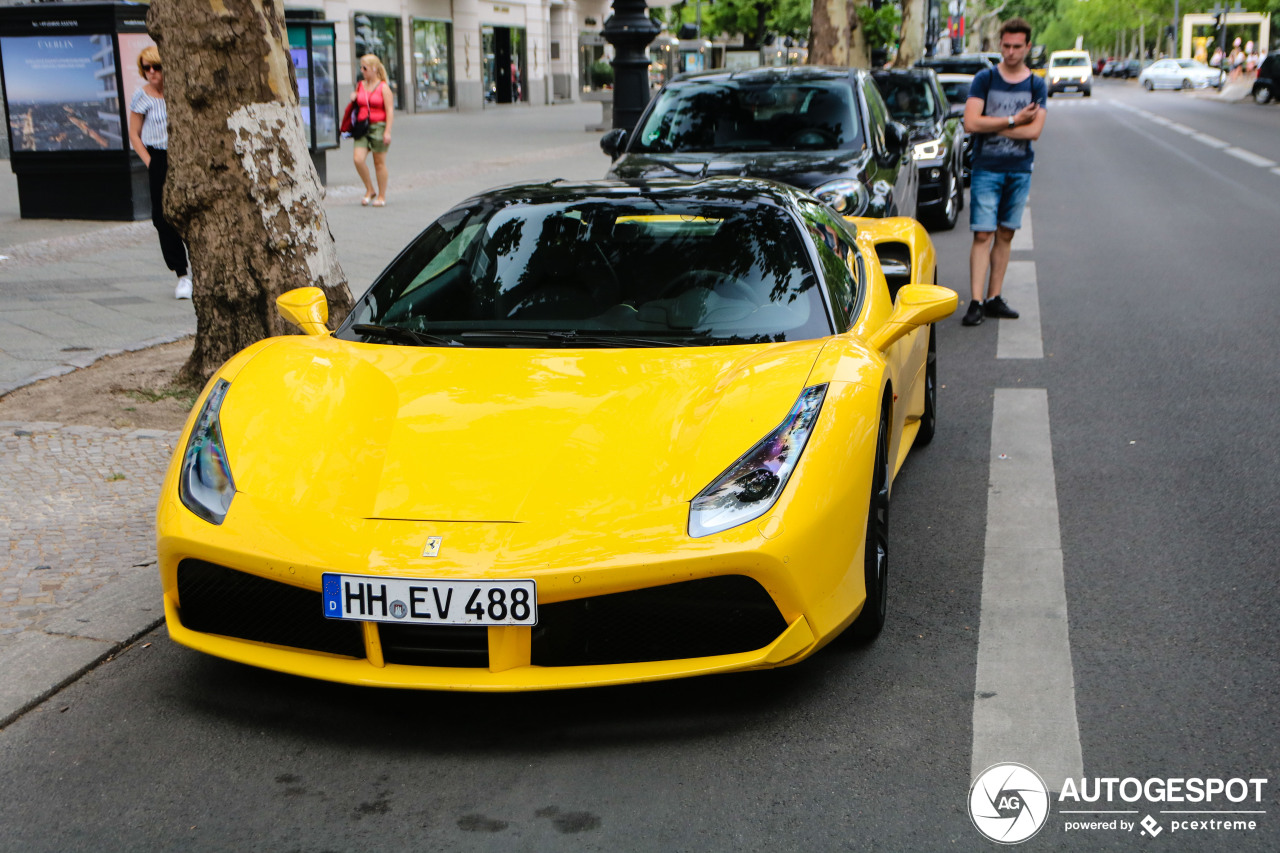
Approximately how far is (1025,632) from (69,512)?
333 cm

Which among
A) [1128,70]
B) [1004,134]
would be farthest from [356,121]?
[1128,70]

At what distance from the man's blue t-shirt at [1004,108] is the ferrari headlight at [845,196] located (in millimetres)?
815

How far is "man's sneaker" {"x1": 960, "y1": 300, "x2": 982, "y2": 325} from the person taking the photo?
8.37 m

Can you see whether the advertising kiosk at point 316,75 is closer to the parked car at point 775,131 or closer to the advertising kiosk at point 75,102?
the advertising kiosk at point 75,102

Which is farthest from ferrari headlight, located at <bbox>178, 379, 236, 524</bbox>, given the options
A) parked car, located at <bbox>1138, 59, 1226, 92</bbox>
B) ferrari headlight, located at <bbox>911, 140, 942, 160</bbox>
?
parked car, located at <bbox>1138, 59, 1226, 92</bbox>

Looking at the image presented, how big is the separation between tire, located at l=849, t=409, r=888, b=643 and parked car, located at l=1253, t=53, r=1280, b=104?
155 ft

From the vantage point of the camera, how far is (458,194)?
16.2 metres

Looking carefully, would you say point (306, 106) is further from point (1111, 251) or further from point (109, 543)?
point (109, 543)

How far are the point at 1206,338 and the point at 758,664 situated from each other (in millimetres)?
5698

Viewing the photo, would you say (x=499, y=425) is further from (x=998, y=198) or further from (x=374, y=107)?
(x=374, y=107)

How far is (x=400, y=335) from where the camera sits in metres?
4.05

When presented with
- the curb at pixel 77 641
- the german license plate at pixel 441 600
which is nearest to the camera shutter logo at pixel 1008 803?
the german license plate at pixel 441 600

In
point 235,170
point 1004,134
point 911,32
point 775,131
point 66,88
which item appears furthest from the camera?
point 911,32

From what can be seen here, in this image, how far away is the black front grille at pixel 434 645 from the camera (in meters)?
3.03
